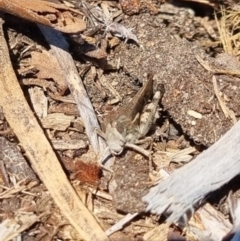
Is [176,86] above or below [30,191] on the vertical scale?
above

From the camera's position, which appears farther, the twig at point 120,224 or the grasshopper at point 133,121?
the grasshopper at point 133,121

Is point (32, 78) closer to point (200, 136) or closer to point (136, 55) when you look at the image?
point (136, 55)

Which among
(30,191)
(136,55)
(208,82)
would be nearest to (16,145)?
(30,191)

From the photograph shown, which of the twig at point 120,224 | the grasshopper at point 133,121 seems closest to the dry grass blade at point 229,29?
the grasshopper at point 133,121

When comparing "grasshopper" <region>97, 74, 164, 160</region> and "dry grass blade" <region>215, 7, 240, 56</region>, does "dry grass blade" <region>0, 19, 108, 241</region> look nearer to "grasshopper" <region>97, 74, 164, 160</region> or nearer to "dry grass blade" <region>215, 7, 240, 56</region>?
"grasshopper" <region>97, 74, 164, 160</region>

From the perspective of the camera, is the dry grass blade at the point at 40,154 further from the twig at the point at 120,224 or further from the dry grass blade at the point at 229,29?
the dry grass blade at the point at 229,29

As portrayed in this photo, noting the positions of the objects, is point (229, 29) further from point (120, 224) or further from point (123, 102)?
point (120, 224)
